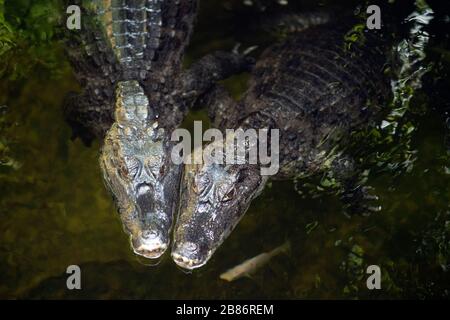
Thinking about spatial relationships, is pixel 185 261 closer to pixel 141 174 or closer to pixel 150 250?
pixel 150 250

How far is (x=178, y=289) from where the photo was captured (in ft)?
15.7

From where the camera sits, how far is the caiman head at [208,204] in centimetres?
389

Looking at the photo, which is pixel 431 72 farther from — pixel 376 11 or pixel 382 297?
pixel 382 297

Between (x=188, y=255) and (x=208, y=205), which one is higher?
(x=208, y=205)

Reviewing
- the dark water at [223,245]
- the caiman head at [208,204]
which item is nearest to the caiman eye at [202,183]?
the caiman head at [208,204]

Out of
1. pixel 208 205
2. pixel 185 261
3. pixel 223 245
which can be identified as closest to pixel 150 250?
pixel 185 261

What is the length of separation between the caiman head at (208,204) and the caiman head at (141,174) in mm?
114

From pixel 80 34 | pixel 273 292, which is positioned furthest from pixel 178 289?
pixel 80 34

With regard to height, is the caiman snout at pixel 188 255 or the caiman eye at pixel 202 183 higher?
the caiman eye at pixel 202 183

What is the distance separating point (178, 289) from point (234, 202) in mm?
1103

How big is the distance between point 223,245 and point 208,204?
0.87 metres

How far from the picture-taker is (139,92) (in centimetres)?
445

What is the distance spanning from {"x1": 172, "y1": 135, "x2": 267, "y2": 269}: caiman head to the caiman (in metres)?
0.12

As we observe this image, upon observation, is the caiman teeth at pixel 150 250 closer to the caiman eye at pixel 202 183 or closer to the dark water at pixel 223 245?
the caiman eye at pixel 202 183
